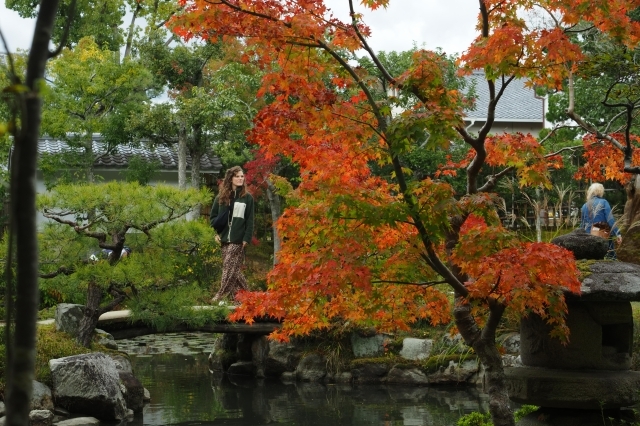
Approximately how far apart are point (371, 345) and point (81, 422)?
15.3ft

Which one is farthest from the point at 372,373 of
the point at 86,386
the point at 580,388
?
the point at 580,388

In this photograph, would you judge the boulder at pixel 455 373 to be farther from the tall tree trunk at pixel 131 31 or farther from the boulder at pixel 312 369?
the tall tree trunk at pixel 131 31

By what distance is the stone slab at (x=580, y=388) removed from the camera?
20.5ft

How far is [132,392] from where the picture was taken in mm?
9398

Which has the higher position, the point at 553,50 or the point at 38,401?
the point at 553,50

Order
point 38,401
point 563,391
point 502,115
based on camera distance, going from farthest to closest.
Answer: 1. point 502,115
2. point 38,401
3. point 563,391

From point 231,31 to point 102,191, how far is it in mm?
4086

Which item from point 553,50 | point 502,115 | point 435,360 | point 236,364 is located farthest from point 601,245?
point 502,115

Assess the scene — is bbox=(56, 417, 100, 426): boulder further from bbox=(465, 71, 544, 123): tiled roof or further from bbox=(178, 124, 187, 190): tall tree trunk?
bbox=(465, 71, 544, 123): tiled roof

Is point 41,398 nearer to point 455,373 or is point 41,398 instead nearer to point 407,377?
point 407,377

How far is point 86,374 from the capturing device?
8.51 m

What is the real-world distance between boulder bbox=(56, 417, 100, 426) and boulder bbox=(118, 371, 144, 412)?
34.3 inches

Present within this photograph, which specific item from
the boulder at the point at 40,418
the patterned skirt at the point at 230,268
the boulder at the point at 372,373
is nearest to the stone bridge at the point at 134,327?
the patterned skirt at the point at 230,268

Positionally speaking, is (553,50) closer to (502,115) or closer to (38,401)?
(38,401)
